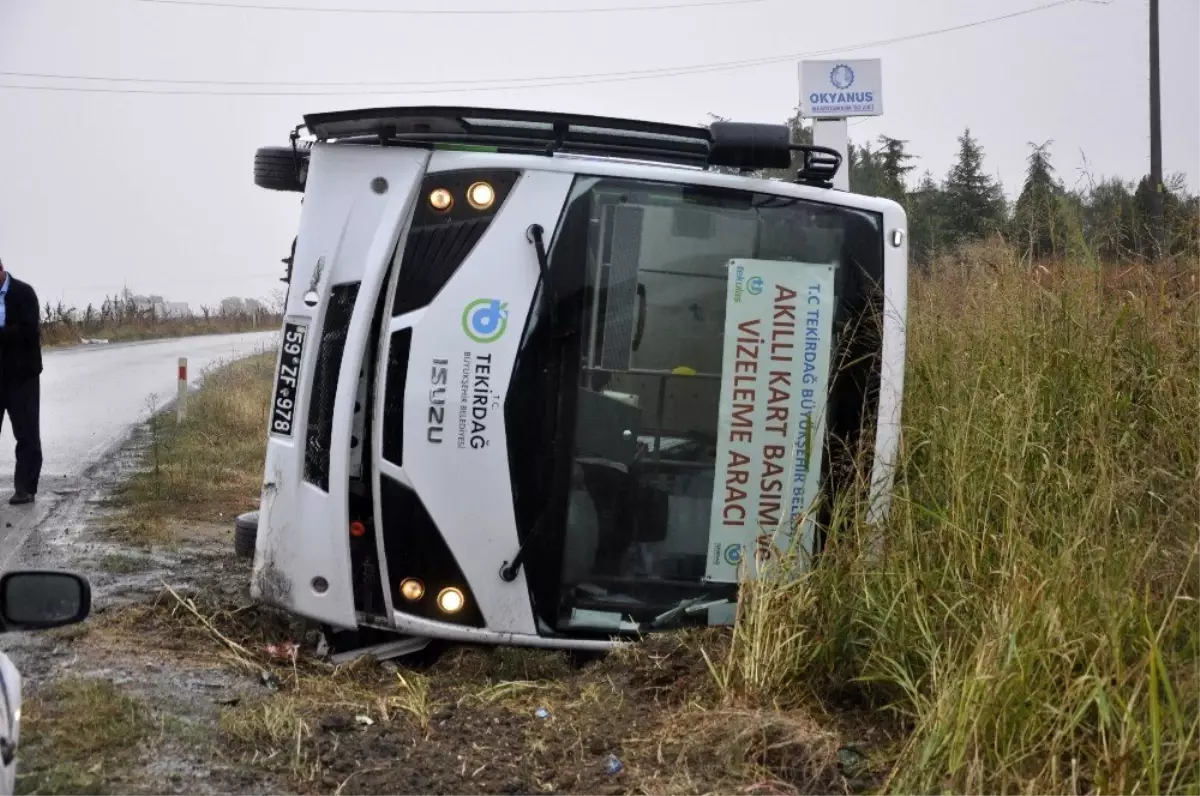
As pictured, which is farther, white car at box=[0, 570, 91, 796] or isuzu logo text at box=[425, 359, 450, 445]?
isuzu logo text at box=[425, 359, 450, 445]

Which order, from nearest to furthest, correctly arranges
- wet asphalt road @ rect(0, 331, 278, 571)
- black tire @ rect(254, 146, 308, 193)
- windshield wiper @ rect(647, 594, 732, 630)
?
1. windshield wiper @ rect(647, 594, 732, 630)
2. black tire @ rect(254, 146, 308, 193)
3. wet asphalt road @ rect(0, 331, 278, 571)

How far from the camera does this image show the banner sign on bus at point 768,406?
17.0 feet

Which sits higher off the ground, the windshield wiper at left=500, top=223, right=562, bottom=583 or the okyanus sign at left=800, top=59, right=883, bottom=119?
the okyanus sign at left=800, top=59, right=883, bottom=119

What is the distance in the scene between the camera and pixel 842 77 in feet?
30.5

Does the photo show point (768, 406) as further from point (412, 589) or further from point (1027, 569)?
Result: point (412, 589)

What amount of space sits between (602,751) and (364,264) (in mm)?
2082

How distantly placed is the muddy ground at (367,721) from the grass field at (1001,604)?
0.08ft

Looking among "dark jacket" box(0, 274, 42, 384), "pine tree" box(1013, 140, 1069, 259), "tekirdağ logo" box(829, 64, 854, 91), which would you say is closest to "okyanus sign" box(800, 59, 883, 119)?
"tekirdağ logo" box(829, 64, 854, 91)

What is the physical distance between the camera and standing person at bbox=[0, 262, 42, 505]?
9.83m

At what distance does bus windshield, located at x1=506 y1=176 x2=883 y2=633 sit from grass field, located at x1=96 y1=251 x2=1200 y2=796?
1.27ft

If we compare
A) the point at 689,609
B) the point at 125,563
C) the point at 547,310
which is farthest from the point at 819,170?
the point at 125,563

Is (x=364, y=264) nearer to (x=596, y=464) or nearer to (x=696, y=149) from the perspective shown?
(x=596, y=464)

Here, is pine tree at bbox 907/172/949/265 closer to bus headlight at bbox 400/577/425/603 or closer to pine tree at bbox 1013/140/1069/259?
pine tree at bbox 1013/140/1069/259

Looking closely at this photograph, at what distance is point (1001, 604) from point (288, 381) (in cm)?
282
